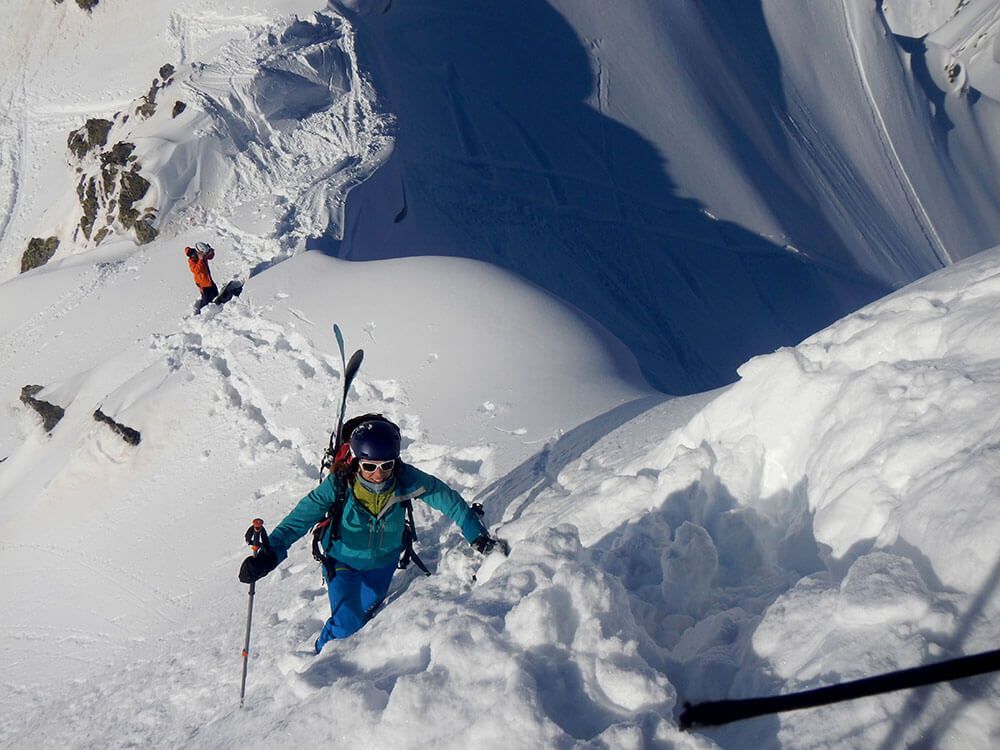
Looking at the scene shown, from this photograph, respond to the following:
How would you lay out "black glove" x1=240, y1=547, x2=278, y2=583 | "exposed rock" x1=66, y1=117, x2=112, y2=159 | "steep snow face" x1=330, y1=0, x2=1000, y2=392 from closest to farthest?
1. "black glove" x1=240, y1=547, x2=278, y2=583
2. "steep snow face" x1=330, y1=0, x2=1000, y2=392
3. "exposed rock" x1=66, y1=117, x2=112, y2=159

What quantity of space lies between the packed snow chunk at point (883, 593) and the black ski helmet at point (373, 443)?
228 centimetres

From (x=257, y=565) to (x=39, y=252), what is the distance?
12.7 metres

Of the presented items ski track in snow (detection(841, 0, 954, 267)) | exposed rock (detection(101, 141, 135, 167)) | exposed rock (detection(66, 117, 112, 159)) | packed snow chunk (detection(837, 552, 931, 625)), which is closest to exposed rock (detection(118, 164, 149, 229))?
exposed rock (detection(101, 141, 135, 167))

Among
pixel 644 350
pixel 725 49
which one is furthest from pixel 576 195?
pixel 725 49

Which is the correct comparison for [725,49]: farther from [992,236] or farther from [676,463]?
[676,463]

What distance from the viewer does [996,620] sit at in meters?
2.23

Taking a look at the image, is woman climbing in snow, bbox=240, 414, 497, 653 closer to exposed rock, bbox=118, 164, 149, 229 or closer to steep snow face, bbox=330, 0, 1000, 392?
steep snow face, bbox=330, 0, 1000, 392

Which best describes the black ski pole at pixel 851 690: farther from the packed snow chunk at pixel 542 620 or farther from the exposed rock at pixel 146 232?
the exposed rock at pixel 146 232

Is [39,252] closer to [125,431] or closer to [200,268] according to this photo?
[200,268]

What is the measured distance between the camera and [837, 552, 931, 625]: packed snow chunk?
7.73ft

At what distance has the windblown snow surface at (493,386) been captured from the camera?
2.65 meters

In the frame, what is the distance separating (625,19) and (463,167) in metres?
7.24

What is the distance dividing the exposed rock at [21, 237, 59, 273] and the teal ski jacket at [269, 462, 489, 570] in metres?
12.2

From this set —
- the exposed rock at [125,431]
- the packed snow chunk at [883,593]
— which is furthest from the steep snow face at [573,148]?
the packed snow chunk at [883,593]
